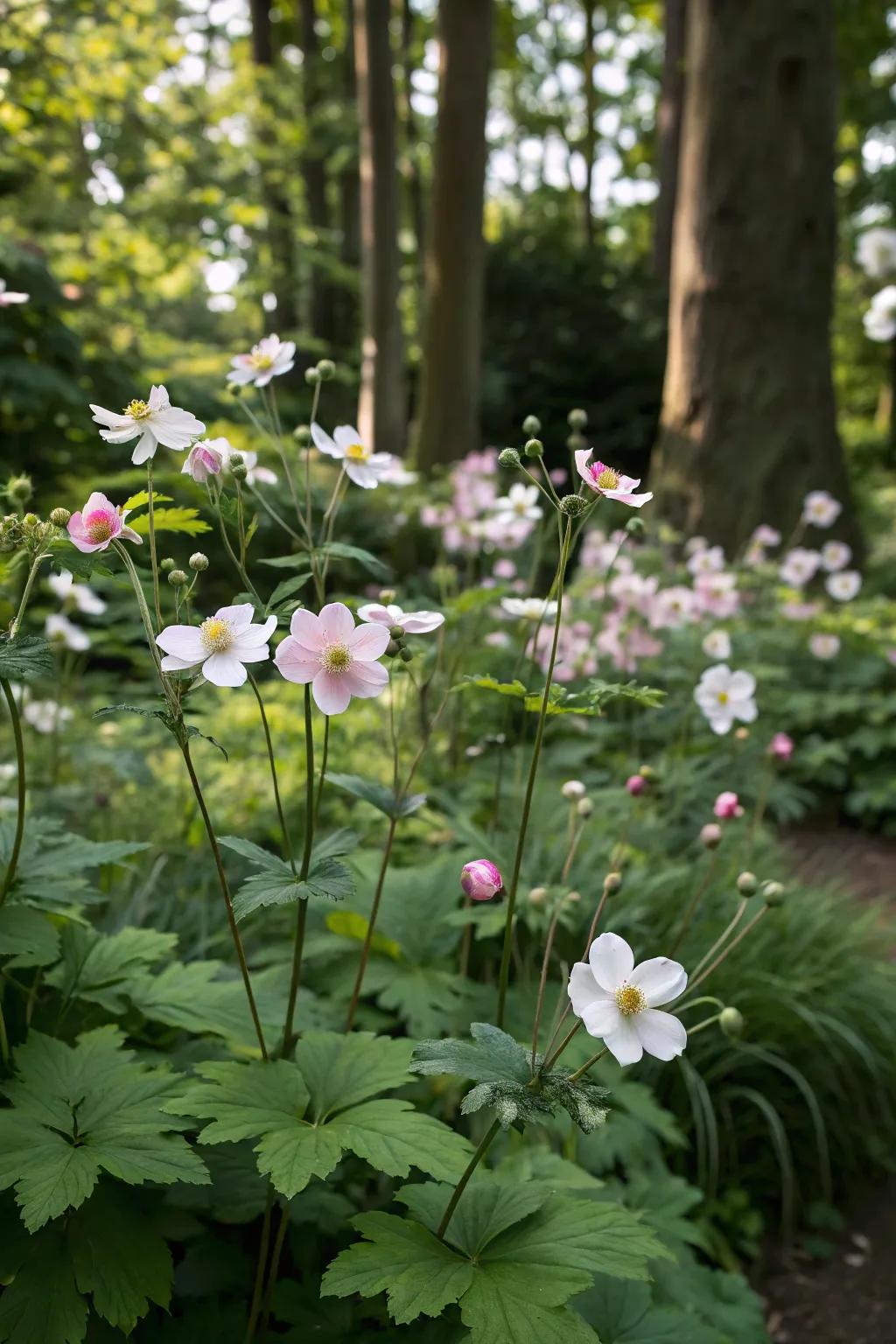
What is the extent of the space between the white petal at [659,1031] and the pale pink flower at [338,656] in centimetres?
44

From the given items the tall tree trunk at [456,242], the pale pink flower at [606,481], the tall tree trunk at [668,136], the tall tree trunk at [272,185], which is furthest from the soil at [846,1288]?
the tall tree trunk at [668,136]

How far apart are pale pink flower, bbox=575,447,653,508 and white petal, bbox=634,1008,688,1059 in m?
0.53

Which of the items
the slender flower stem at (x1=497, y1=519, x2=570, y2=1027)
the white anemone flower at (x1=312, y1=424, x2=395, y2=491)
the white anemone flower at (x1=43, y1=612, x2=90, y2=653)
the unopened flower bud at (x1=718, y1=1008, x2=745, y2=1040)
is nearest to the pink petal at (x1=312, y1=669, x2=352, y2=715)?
the slender flower stem at (x1=497, y1=519, x2=570, y2=1027)

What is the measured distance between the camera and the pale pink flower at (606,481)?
3.56 feet

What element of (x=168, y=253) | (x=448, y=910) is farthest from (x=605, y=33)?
(x=448, y=910)

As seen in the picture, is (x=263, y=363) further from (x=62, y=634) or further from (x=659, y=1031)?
(x=62, y=634)

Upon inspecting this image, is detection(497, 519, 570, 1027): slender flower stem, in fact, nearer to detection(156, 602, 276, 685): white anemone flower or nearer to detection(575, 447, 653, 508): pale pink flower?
detection(575, 447, 653, 508): pale pink flower

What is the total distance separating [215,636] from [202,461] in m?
0.26

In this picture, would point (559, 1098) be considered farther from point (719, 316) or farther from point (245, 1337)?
point (719, 316)

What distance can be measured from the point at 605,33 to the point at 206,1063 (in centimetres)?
2169

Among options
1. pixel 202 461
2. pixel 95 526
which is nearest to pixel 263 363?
pixel 202 461

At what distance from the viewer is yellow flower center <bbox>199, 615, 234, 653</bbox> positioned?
41.8 inches

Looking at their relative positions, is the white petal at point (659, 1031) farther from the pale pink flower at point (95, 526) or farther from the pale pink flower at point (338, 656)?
the pale pink flower at point (95, 526)

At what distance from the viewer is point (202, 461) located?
1198 millimetres
